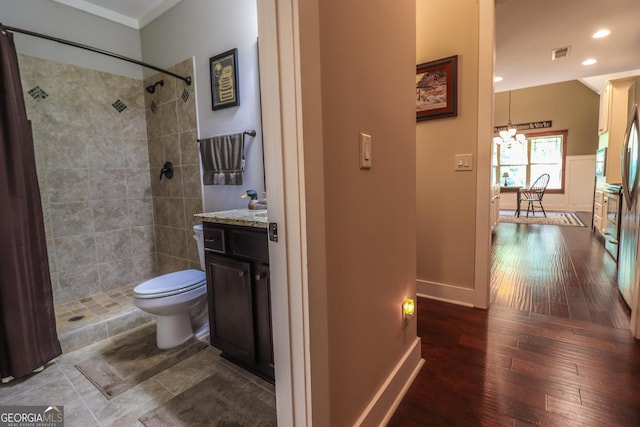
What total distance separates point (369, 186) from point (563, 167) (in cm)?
869

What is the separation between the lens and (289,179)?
0.81m

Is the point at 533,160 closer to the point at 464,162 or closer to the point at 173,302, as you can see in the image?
the point at 464,162

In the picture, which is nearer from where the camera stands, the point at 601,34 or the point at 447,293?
the point at 447,293

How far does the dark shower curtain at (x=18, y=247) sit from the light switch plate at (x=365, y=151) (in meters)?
1.87

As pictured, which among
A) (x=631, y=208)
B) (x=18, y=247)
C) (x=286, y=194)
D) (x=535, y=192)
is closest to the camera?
(x=286, y=194)

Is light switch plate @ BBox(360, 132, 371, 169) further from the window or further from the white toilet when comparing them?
the window

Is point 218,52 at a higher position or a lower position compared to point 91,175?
higher

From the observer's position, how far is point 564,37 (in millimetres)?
3404

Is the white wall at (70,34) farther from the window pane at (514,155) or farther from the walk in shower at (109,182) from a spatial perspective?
the window pane at (514,155)

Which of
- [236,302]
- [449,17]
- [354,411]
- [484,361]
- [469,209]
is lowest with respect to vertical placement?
[484,361]

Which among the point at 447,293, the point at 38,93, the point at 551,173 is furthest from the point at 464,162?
the point at 551,173

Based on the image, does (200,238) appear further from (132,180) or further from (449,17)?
(449,17)

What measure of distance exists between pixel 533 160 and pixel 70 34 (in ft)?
30.6

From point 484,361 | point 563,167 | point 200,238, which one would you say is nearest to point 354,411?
point 484,361
